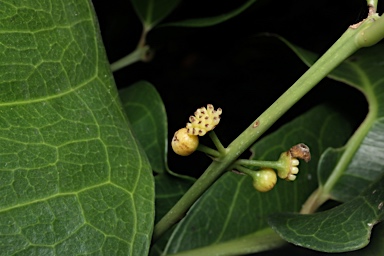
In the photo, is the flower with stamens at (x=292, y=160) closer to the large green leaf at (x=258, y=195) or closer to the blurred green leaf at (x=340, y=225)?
the blurred green leaf at (x=340, y=225)

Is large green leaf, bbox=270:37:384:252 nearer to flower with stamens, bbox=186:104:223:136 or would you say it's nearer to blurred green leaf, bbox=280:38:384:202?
blurred green leaf, bbox=280:38:384:202

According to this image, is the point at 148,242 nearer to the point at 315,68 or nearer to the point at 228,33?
the point at 315,68

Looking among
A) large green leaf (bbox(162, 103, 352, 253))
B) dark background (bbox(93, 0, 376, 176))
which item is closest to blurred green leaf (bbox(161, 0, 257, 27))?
dark background (bbox(93, 0, 376, 176))

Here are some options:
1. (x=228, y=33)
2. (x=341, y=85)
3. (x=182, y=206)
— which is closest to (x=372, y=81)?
(x=341, y=85)

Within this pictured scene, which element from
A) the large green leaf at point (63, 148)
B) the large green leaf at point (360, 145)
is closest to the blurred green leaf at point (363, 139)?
the large green leaf at point (360, 145)

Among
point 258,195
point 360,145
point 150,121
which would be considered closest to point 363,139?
point 360,145
